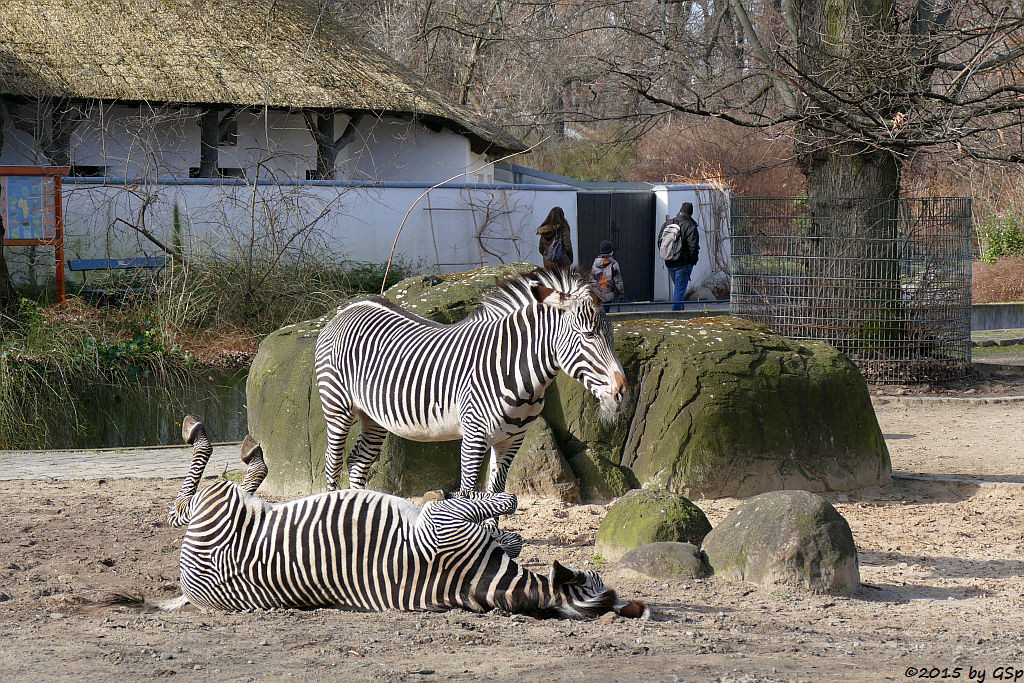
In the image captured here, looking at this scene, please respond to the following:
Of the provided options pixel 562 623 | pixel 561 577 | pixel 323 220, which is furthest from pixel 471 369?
pixel 323 220

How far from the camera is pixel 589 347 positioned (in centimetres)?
555

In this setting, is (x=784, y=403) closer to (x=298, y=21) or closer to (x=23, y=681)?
(x=23, y=681)

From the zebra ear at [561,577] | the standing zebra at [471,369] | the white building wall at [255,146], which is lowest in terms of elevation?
the zebra ear at [561,577]

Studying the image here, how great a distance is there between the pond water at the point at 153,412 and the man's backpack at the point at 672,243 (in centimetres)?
903

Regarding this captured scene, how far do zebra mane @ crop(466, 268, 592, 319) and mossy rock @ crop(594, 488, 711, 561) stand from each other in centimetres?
128

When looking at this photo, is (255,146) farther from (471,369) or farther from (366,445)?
(471,369)

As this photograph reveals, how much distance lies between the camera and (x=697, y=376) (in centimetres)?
764

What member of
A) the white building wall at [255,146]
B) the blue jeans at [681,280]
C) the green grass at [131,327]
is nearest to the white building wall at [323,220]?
the green grass at [131,327]

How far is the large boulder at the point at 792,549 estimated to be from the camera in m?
5.41

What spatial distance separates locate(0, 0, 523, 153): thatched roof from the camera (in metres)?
19.2

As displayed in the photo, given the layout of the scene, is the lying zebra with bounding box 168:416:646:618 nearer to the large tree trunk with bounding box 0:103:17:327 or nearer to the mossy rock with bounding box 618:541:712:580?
the mossy rock with bounding box 618:541:712:580

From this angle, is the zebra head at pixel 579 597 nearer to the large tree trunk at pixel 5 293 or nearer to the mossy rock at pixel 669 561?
the mossy rock at pixel 669 561

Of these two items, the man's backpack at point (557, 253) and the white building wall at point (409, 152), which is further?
the white building wall at point (409, 152)

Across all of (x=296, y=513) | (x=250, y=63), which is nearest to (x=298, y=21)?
(x=250, y=63)
